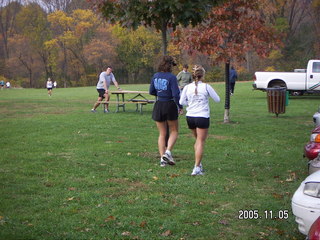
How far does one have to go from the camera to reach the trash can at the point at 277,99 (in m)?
17.6

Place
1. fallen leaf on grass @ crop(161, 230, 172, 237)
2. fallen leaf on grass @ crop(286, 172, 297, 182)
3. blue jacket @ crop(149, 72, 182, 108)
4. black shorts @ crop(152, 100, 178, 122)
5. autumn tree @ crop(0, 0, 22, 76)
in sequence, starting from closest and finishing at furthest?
fallen leaf on grass @ crop(161, 230, 172, 237) < fallen leaf on grass @ crop(286, 172, 297, 182) < blue jacket @ crop(149, 72, 182, 108) < black shorts @ crop(152, 100, 178, 122) < autumn tree @ crop(0, 0, 22, 76)

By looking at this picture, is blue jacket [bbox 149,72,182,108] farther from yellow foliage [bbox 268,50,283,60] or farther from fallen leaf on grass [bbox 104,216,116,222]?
yellow foliage [bbox 268,50,283,60]

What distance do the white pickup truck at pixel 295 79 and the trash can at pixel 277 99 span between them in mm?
9740

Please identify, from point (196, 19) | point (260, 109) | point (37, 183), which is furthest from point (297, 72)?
point (37, 183)

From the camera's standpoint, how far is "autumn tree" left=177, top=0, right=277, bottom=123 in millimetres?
14438

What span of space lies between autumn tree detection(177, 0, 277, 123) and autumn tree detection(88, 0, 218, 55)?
4296 millimetres

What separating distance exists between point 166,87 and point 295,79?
2030cm

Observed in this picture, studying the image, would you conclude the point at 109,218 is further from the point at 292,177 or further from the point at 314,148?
the point at 292,177

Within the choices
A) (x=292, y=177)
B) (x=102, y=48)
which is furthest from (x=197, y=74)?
(x=102, y=48)

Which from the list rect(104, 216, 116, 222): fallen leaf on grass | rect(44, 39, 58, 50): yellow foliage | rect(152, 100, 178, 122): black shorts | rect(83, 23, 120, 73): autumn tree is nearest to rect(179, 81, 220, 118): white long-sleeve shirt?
rect(152, 100, 178, 122): black shorts

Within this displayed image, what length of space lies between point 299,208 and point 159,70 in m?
4.52

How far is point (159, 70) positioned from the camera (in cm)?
896

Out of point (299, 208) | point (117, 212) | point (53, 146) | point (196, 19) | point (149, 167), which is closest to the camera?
point (299, 208)

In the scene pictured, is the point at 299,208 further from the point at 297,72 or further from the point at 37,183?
the point at 297,72
